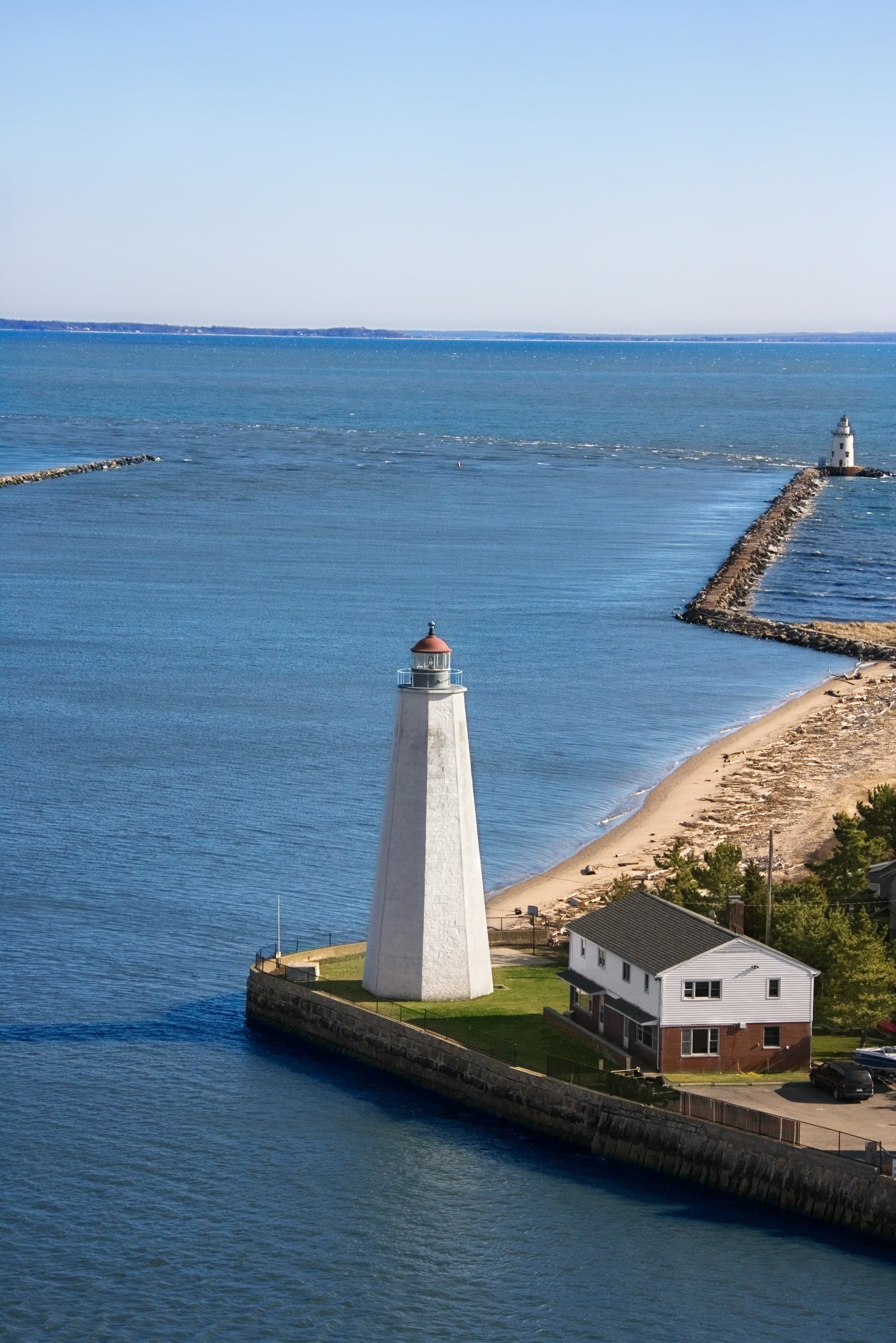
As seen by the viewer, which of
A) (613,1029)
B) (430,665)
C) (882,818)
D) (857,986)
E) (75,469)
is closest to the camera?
(857,986)

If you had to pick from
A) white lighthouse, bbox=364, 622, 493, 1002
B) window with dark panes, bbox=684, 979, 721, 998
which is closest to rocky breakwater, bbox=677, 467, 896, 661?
white lighthouse, bbox=364, 622, 493, 1002

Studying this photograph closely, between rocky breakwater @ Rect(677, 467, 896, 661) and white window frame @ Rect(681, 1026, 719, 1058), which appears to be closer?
white window frame @ Rect(681, 1026, 719, 1058)

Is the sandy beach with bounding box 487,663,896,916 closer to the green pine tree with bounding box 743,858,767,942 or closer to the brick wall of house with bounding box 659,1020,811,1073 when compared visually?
the green pine tree with bounding box 743,858,767,942

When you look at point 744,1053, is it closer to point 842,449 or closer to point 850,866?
point 850,866

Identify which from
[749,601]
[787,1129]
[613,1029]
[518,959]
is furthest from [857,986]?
[749,601]

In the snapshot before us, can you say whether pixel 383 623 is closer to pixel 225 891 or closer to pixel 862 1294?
pixel 225 891
